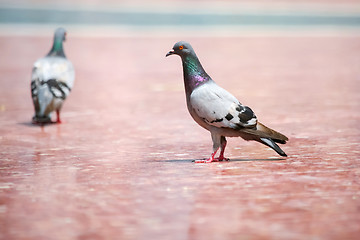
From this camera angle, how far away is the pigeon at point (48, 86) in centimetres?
643

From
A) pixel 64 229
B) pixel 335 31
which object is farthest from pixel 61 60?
pixel 335 31

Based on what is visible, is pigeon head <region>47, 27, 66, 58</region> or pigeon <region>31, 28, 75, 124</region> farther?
pigeon head <region>47, 27, 66, 58</region>

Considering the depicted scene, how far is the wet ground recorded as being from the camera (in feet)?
10.5

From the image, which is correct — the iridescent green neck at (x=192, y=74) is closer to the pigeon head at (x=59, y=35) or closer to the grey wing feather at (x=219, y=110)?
the grey wing feather at (x=219, y=110)

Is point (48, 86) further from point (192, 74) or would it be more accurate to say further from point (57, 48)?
point (192, 74)

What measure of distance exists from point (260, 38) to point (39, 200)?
14.3m

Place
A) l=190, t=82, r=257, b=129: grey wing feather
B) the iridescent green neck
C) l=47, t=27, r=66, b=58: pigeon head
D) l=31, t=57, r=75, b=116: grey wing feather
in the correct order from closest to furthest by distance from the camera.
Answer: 1. l=190, t=82, r=257, b=129: grey wing feather
2. the iridescent green neck
3. l=31, t=57, r=75, b=116: grey wing feather
4. l=47, t=27, r=66, b=58: pigeon head

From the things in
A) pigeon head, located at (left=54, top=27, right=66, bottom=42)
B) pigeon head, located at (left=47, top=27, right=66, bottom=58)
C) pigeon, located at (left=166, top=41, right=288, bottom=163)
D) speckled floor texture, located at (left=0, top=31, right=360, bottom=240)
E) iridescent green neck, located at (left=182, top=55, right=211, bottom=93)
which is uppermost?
pigeon head, located at (left=54, top=27, right=66, bottom=42)

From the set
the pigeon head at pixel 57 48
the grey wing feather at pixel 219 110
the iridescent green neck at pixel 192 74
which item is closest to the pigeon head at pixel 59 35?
the pigeon head at pixel 57 48

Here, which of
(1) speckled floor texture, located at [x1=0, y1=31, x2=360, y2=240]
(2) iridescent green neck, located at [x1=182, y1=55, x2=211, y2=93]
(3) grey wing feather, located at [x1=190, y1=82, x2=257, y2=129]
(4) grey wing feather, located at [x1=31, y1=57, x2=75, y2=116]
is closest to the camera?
(1) speckled floor texture, located at [x1=0, y1=31, x2=360, y2=240]

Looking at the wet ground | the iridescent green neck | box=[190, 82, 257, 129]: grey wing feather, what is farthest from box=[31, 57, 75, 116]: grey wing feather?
box=[190, 82, 257, 129]: grey wing feather

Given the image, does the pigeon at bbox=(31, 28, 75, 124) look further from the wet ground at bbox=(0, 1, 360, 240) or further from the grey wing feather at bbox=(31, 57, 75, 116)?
the wet ground at bbox=(0, 1, 360, 240)

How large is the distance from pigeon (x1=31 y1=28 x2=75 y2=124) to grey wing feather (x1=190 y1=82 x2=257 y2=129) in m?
2.34

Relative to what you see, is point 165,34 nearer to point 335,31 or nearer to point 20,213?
point 335,31
